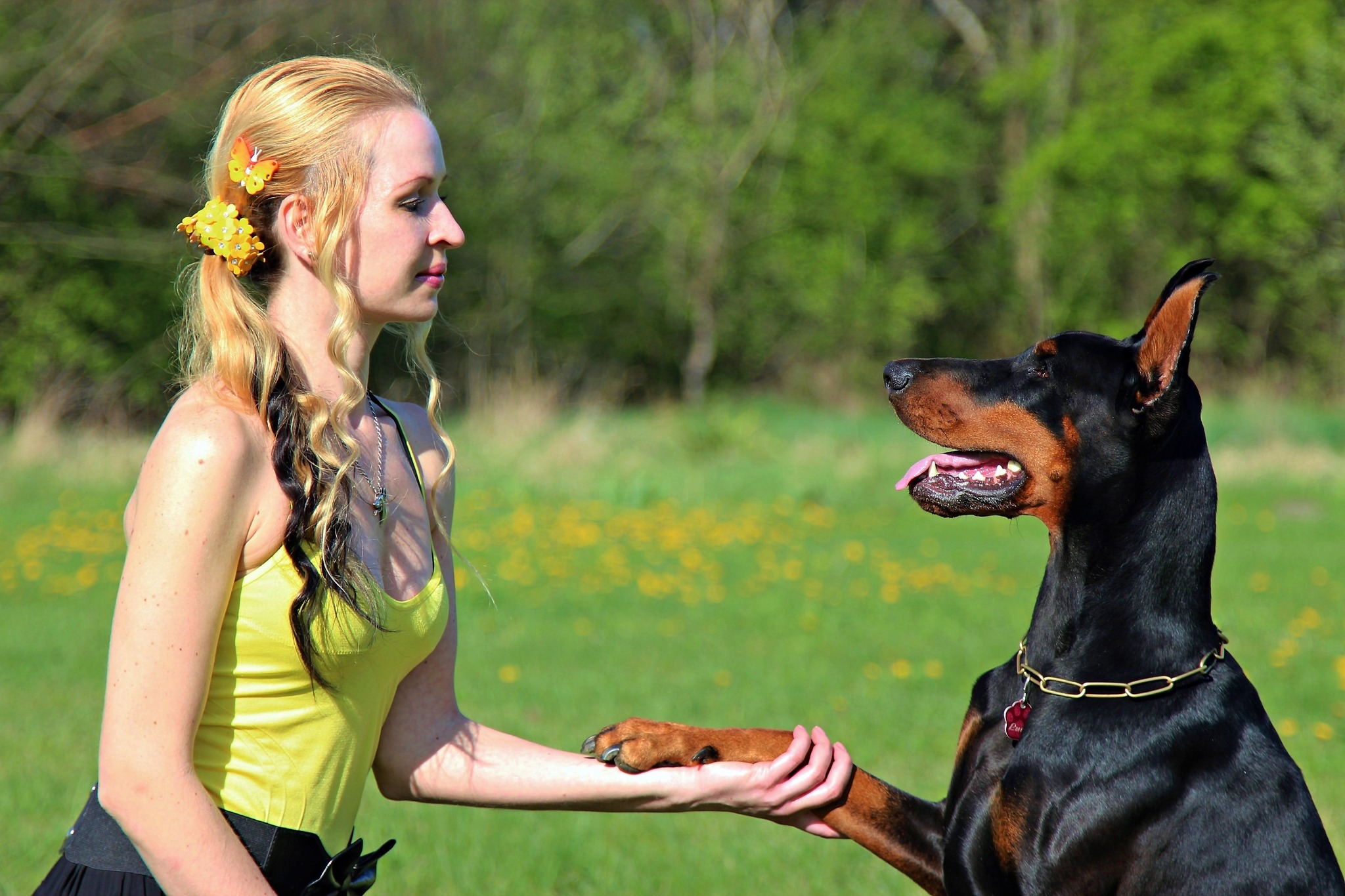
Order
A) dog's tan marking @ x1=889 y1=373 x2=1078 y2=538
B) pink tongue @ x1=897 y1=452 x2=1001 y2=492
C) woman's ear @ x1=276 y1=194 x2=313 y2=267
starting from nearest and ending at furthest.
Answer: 1. woman's ear @ x1=276 y1=194 x2=313 y2=267
2. dog's tan marking @ x1=889 y1=373 x2=1078 y2=538
3. pink tongue @ x1=897 y1=452 x2=1001 y2=492

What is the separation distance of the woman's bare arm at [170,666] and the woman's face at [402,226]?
47 centimetres

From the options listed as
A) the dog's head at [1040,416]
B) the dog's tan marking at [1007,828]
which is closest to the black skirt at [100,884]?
the dog's tan marking at [1007,828]

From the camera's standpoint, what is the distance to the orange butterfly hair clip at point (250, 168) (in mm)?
1998

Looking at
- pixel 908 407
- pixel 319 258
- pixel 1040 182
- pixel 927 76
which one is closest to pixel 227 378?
pixel 319 258

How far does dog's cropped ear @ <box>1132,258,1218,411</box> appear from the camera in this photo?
2381 millimetres

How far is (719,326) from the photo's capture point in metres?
29.1

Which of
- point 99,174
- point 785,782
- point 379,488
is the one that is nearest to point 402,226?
point 379,488

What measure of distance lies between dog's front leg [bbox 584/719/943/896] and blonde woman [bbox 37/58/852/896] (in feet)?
1.49

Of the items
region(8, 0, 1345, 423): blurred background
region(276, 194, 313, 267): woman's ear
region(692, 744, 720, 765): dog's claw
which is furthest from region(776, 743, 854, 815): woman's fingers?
region(8, 0, 1345, 423): blurred background

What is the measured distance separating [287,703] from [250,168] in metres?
0.91

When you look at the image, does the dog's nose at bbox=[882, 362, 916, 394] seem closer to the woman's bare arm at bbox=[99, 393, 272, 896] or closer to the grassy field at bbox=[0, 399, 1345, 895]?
the grassy field at bbox=[0, 399, 1345, 895]

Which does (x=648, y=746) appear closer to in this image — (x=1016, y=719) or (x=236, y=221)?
(x=1016, y=719)

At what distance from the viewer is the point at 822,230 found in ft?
98.6

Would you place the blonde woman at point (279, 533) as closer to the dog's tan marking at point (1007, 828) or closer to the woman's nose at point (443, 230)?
the woman's nose at point (443, 230)
